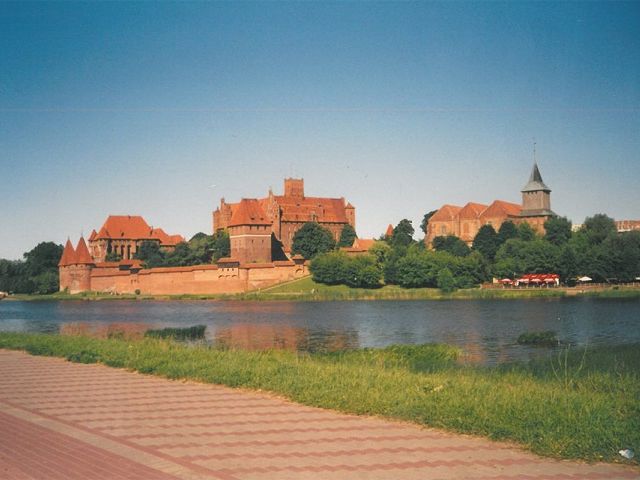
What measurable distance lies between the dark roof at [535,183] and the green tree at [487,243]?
14.0 m

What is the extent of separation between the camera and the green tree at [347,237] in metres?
76.9

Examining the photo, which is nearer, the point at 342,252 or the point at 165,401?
the point at 165,401

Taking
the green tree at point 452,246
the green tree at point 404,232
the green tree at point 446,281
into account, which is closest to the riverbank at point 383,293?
the green tree at point 446,281

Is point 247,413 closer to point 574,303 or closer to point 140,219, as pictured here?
point 574,303

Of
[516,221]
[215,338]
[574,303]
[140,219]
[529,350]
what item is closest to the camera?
[529,350]

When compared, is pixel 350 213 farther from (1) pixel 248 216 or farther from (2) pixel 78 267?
(2) pixel 78 267

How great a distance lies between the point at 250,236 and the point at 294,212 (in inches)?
672

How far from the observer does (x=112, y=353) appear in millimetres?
12297

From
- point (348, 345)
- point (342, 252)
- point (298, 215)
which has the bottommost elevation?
point (348, 345)

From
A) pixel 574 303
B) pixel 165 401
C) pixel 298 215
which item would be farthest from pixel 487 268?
pixel 165 401

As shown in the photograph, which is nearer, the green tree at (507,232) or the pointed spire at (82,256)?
the pointed spire at (82,256)

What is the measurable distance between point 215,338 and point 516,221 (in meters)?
56.9

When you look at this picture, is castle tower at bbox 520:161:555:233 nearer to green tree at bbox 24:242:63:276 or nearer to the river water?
the river water

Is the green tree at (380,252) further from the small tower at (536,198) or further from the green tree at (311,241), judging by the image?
the small tower at (536,198)
